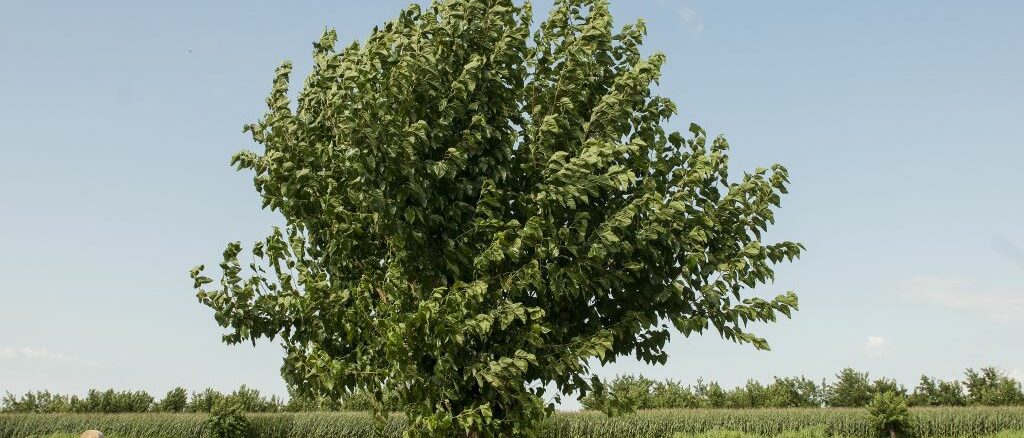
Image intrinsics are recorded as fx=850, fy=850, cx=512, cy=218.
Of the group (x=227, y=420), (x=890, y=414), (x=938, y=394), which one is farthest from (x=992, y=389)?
(x=227, y=420)

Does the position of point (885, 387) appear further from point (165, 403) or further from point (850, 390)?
point (165, 403)

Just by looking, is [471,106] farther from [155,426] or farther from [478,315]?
[155,426]

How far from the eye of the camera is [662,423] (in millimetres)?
36969

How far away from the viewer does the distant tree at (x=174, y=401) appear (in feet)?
147

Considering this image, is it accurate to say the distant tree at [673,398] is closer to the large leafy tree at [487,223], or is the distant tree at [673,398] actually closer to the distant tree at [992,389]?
the distant tree at [992,389]

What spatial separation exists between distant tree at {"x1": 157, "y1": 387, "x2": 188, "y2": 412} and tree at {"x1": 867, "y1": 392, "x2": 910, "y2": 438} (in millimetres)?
33767

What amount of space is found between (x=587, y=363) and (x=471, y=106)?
408 centimetres

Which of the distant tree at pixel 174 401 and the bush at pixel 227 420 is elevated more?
the distant tree at pixel 174 401

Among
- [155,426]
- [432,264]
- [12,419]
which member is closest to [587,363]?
[432,264]

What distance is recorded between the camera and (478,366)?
11484mm

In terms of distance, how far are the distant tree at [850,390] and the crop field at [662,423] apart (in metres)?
3.44

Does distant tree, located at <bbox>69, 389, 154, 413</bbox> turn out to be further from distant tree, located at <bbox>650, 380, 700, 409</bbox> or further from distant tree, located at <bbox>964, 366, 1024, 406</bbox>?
distant tree, located at <bbox>964, 366, 1024, 406</bbox>

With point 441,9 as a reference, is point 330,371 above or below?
below

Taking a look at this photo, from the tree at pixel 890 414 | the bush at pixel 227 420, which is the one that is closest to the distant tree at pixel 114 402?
the bush at pixel 227 420
